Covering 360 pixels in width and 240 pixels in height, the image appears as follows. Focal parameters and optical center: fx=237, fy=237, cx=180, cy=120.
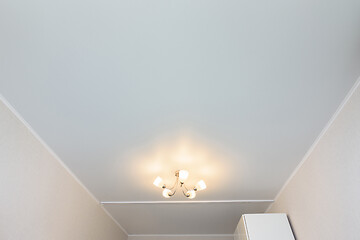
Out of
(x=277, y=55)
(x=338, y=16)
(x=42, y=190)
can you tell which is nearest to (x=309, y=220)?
(x=277, y=55)

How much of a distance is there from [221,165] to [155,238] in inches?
115

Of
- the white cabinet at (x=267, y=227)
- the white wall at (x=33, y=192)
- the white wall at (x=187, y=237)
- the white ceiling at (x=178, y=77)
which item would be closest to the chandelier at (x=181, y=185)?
the white ceiling at (x=178, y=77)

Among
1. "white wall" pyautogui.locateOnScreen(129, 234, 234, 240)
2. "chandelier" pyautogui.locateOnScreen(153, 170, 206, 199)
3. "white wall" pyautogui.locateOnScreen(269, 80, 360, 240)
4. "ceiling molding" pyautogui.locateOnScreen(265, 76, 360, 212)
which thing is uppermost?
"white wall" pyautogui.locateOnScreen(129, 234, 234, 240)

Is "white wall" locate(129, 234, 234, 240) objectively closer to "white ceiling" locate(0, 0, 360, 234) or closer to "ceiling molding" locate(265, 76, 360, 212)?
"ceiling molding" locate(265, 76, 360, 212)

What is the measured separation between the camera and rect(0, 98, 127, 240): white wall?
175 centimetres

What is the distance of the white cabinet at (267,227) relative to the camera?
270cm

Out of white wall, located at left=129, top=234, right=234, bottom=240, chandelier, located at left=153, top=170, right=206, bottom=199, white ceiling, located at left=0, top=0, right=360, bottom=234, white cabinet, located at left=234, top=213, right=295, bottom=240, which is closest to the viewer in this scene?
white ceiling, located at left=0, top=0, right=360, bottom=234

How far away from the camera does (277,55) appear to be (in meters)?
1.45

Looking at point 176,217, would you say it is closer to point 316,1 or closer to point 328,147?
point 328,147

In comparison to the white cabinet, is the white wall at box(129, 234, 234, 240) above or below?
above

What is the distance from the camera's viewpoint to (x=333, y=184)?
1.98 meters

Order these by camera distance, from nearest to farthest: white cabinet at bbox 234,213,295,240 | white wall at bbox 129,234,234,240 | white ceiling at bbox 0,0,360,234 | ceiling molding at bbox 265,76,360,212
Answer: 1. white ceiling at bbox 0,0,360,234
2. ceiling molding at bbox 265,76,360,212
3. white cabinet at bbox 234,213,295,240
4. white wall at bbox 129,234,234,240

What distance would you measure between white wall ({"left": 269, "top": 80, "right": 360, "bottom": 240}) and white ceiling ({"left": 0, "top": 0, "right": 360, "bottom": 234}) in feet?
0.41

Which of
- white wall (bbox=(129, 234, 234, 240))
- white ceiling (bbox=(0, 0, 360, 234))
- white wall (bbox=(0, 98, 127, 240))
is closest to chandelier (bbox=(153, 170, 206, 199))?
white ceiling (bbox=(0, 0, 360, 234))
